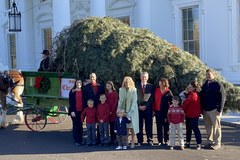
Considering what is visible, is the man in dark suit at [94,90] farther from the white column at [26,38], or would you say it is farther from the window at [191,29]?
the white column at [26,38]

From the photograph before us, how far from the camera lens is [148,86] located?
10.9m

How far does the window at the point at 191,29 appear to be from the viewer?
20031 millimetres

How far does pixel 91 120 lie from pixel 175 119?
198 cm

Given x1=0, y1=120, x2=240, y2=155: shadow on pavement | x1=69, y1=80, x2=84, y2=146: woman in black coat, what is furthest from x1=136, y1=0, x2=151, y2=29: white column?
x1=69, y1=80, x2=84, y2=146: woman in black coat

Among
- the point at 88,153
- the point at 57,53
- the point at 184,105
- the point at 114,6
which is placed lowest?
the point at 88,153

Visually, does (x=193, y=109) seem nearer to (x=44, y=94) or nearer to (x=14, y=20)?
(x=44, y=94)

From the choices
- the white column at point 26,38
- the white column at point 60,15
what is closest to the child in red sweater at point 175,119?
the white column at point 60,15

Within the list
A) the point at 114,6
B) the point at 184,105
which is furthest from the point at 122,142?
the point at 114,6

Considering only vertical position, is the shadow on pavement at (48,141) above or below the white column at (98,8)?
below

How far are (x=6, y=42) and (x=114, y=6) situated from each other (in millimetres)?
10563

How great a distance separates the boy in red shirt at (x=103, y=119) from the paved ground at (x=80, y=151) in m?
0.30

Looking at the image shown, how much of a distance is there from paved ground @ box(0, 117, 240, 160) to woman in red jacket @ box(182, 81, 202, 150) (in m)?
0.32

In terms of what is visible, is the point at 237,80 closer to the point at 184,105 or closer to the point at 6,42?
the point at 184,105

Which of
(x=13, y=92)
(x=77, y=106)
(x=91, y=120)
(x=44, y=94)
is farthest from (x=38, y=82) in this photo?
(x=91, y=120)
